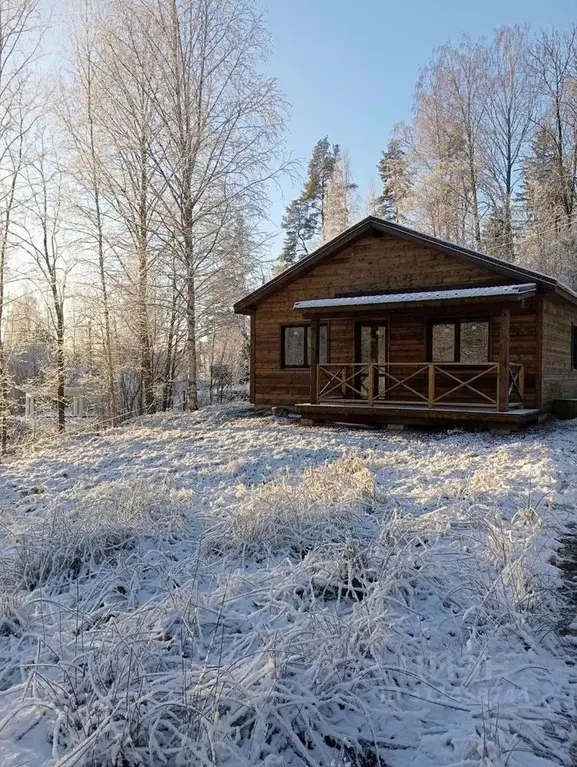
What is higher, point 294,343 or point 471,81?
point 471,81

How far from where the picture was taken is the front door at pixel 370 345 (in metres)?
13.4

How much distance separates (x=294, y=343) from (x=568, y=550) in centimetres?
1091

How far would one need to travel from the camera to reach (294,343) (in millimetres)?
14680

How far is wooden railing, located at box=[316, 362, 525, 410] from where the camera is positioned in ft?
35.4

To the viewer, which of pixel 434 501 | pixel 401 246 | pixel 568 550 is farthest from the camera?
pixel 401 246

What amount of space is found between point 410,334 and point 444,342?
0.80 meters

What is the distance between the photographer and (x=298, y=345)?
14.6m

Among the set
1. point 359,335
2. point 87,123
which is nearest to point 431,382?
point 359,335

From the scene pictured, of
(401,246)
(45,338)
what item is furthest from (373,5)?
(45,338)

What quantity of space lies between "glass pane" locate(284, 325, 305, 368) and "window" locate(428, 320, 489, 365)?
3583 millimetres

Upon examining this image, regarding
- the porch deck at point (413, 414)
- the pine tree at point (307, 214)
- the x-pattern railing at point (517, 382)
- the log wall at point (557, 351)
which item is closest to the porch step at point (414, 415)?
the porch deck at point (413, 414)

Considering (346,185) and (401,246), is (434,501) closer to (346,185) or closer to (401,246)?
(401,246)

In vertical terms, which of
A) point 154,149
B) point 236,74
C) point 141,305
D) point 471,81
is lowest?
point 141,305

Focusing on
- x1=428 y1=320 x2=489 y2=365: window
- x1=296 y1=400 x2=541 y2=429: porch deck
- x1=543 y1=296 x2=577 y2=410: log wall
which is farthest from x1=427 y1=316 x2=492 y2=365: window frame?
x1=296 y1=400 x2=541 y2=429: porch deck
